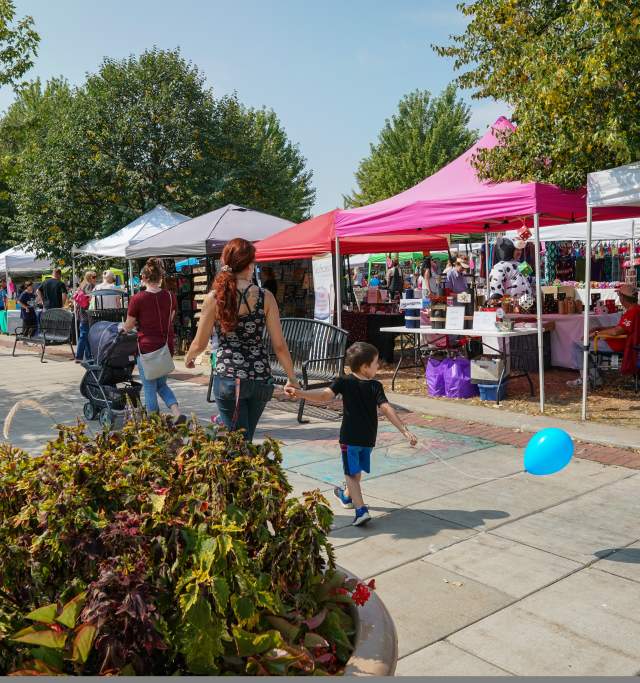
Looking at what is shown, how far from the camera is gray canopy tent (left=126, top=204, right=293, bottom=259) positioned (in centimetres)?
1380

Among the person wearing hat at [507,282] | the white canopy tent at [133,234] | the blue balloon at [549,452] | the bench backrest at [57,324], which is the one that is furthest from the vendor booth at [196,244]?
the blue balloon at [549,452]

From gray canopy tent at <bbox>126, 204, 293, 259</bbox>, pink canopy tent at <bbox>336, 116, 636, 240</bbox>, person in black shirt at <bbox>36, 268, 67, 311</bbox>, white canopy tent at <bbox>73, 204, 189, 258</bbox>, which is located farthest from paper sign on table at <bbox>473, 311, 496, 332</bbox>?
person in black shirt at <bbox>36, 268, 67, 311</bbox>

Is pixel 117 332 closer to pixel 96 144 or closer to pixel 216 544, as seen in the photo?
pixel 216 544

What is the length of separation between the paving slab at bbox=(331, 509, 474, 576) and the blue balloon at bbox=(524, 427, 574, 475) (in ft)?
2.70

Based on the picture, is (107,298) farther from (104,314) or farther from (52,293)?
(52,293)

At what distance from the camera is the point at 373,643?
6.98ft

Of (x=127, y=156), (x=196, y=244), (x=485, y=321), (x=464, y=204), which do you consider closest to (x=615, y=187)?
(x=464, y=204)

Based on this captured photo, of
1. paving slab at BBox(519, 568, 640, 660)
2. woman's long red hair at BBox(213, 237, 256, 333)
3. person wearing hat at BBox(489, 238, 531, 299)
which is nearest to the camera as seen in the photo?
paving slab at BBox(519, 568, 640, 660)

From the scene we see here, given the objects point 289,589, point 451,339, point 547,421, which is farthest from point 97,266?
point 289,589

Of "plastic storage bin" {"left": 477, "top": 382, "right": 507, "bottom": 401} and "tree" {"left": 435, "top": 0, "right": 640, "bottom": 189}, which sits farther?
"plastic storage bin" {"left": 477, "top": 382, "right": 507, "bottom": 401}

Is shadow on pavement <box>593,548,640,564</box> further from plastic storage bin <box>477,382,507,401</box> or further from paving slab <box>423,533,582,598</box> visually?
plastic storage bin <box>477,382,507,401</box>

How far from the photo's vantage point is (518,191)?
8445 mm

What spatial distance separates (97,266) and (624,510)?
2350 centimetres

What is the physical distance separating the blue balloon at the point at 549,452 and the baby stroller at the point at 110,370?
4920 mm
